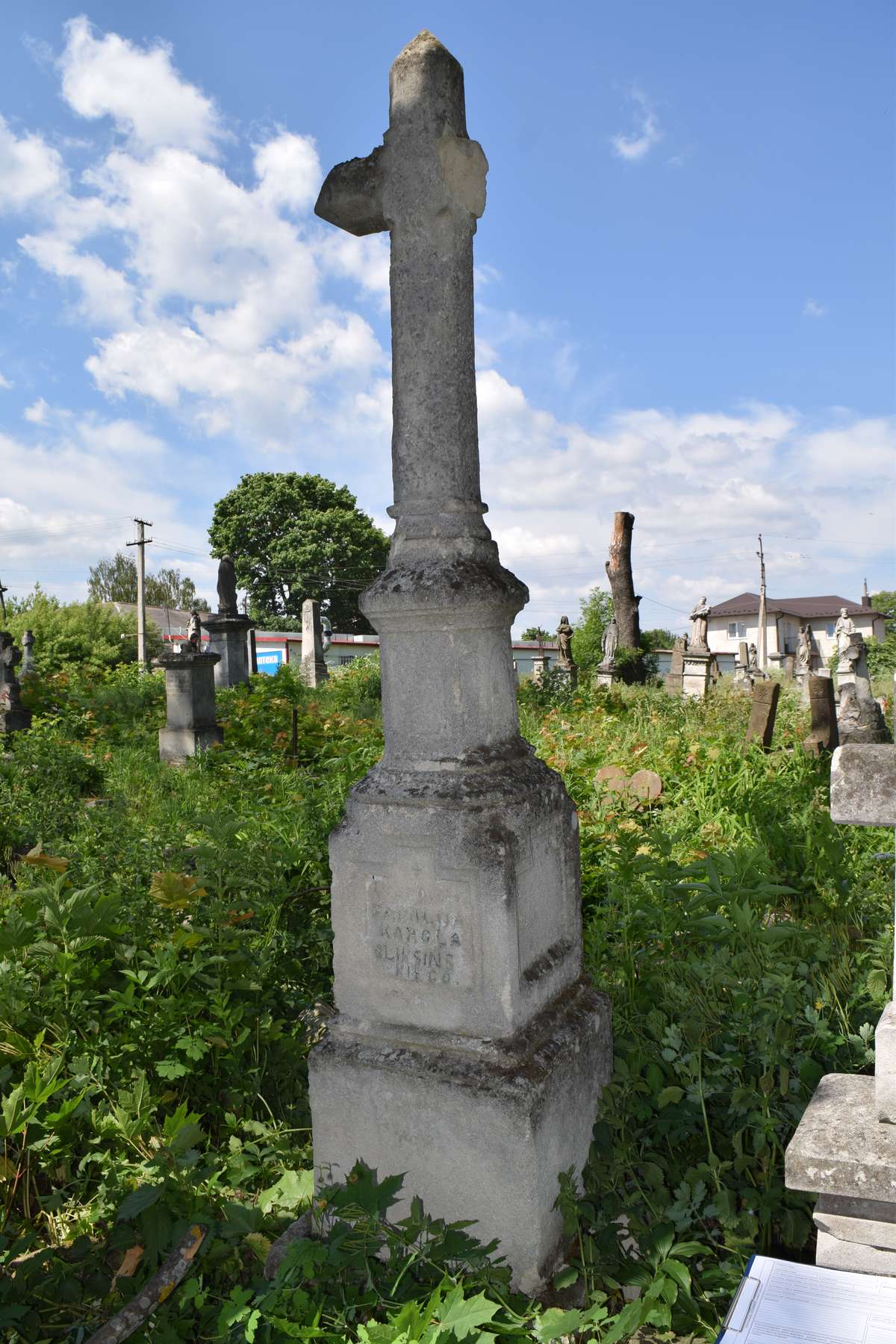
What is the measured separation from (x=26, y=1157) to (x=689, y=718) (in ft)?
25.9

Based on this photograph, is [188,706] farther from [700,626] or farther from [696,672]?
[700,626]

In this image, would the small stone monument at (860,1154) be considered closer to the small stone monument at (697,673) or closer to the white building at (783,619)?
the small stone monument at (697,673)

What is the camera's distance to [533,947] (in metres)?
2.35

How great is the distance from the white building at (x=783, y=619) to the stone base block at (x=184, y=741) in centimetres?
5163

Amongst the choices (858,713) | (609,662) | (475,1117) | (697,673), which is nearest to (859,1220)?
(475,1117)

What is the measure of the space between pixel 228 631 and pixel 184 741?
4.41 metres

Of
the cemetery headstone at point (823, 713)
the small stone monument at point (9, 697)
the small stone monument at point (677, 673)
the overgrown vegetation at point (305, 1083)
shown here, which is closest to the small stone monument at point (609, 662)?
the small stone monument at point (677, 673)

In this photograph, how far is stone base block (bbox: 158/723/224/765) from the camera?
10.2 meters

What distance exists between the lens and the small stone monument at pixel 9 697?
12.0 m

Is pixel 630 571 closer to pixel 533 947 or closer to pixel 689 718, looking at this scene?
pixel 689 718

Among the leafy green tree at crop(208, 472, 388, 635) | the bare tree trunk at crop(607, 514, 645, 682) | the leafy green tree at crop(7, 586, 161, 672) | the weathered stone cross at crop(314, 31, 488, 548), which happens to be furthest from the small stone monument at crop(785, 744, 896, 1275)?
the leafy green tree at crop(208, 472, 388, 635)

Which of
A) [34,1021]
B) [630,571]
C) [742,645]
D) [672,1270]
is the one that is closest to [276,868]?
[34,1021]

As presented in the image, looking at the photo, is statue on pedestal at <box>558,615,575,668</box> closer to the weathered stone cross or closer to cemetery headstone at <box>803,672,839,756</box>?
cemetery headstone at <box>803,672,839,756</box>

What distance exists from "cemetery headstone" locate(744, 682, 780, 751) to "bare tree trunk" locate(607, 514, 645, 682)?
31.1 ft
